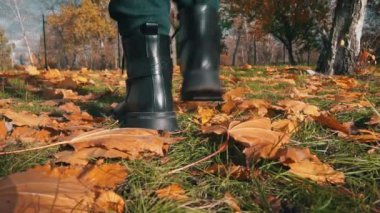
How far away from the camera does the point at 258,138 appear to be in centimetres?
107

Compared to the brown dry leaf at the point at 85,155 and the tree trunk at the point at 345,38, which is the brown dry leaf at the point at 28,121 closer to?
the brown dry leaf at the point at 85,155

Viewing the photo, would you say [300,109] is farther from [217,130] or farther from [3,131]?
[3,131]

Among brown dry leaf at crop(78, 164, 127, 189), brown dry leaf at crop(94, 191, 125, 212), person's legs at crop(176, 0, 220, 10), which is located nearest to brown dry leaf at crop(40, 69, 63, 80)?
person's legs at crop(176, 0, 220, 10)

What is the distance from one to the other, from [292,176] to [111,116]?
0.98m

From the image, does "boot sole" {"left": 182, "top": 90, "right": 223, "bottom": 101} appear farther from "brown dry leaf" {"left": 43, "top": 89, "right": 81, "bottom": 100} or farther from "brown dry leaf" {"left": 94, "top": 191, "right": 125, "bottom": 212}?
"brown dry leaf" {"left": 43, "top": 89, "right": 81, "bottom": 100}

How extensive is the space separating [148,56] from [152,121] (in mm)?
220

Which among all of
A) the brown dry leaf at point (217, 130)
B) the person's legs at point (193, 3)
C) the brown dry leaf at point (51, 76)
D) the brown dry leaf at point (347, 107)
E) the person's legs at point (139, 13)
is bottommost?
the brown dry leaf at point (347, 107)

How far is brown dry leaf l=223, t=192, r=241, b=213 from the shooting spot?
778 mm

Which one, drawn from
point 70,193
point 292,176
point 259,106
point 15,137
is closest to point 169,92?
point 259,106

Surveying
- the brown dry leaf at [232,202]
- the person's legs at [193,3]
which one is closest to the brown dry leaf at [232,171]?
the brown dry leaf at [232,202]

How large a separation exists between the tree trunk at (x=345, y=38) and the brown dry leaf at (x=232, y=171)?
534 centimetres

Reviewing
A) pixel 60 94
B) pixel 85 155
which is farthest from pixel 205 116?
pixel 60 94

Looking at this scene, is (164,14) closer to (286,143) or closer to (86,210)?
(286,143)

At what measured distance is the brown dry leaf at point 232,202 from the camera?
0.78 m
